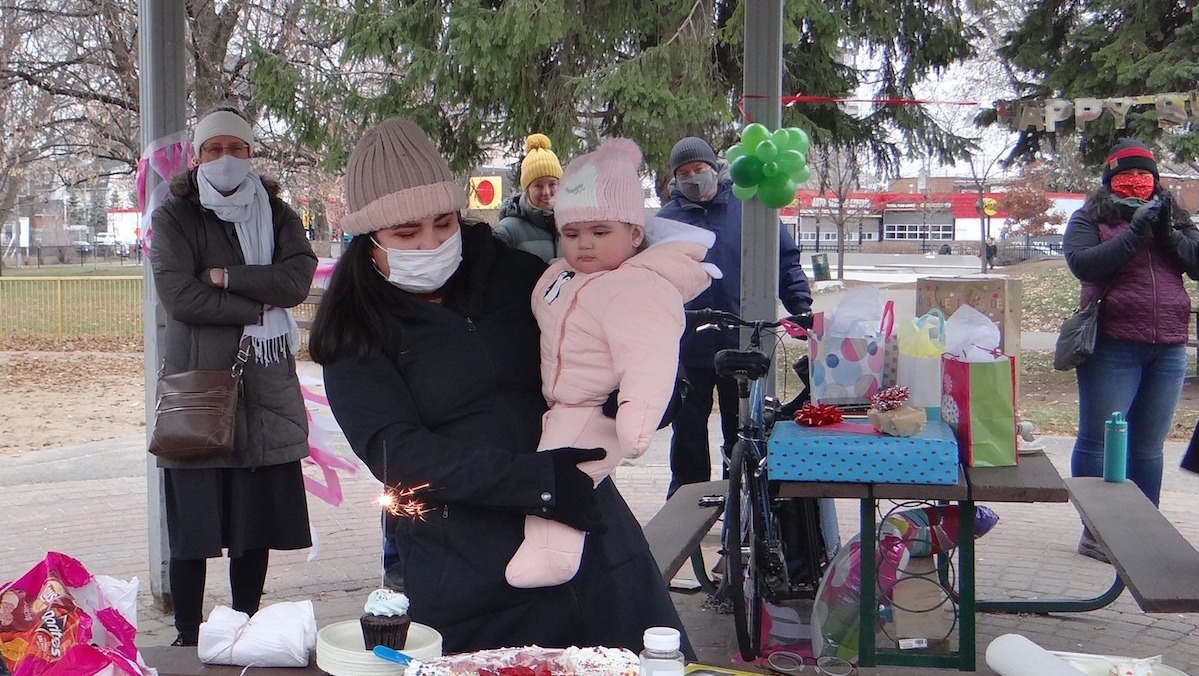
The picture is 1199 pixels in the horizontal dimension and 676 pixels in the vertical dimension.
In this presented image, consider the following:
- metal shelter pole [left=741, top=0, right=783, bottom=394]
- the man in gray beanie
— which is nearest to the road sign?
the man in gray beanie

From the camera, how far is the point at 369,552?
5.95 meters

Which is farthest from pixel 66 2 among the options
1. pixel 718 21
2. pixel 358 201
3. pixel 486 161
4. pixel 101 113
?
pixel 358 201

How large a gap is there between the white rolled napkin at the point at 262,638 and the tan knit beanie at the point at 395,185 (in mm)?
707

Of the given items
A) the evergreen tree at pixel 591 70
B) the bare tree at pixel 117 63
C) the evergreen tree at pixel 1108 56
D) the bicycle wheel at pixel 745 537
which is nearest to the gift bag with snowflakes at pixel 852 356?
the bicycle wheel at pixel 745 537

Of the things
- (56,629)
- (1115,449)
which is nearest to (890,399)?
(1115,449)

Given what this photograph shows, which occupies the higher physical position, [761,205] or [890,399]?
[761,205]

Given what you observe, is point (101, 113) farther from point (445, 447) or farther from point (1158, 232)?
point (445, 447)

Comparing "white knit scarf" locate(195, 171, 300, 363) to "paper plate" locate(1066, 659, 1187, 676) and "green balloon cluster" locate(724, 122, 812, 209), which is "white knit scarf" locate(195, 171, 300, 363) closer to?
"green balloon cluster" locate(724, 122, 812, 209)

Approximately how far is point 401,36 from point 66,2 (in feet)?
24.0

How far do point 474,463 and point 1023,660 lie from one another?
37.1 inches

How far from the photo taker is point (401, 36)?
402 inches

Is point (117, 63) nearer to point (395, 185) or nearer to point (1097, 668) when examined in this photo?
point (395, 185)

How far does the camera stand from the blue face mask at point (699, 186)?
532 centimetres

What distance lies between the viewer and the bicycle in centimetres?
397
